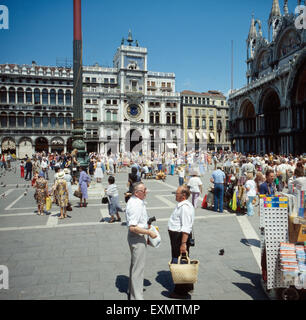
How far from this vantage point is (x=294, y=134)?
31453 millimetres

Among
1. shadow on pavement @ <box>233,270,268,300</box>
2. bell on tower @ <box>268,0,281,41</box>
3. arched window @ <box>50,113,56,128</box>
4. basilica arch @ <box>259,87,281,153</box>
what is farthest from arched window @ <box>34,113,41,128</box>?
shadow on pavement @ <box>233,270,268,300</box>

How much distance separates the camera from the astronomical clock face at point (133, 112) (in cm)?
5762

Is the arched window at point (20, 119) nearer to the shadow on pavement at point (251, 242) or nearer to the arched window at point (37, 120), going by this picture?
the arched window at point (37, 120)

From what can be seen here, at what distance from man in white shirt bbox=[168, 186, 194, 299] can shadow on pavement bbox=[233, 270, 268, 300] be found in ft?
3.29

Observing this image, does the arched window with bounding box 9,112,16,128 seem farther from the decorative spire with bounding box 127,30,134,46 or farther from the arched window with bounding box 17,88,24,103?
the decorative spire with bounding box 127,30,134,46

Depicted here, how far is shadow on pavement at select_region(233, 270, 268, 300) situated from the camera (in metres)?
4.58

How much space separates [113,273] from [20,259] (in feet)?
7.48

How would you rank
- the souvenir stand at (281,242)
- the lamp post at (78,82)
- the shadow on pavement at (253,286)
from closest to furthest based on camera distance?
the souvenir stand at (281,242)
the shadow on pavement at (253,286)
the lamp post at (78,82)

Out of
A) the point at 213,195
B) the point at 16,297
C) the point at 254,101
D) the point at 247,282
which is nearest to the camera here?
the point at 16,297

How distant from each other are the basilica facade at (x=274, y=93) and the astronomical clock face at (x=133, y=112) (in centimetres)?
1981

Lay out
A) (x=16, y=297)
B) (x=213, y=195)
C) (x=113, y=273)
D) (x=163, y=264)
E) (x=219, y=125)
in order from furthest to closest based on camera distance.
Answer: (x=219, y=125)
(x=213, y=195)
(x=163, y=264)
(x=113, y=273)
(x=16, y=297)

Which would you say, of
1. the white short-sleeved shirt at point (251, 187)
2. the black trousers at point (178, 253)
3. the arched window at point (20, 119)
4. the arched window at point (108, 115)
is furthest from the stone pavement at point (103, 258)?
the arched window at point (108, 115)
